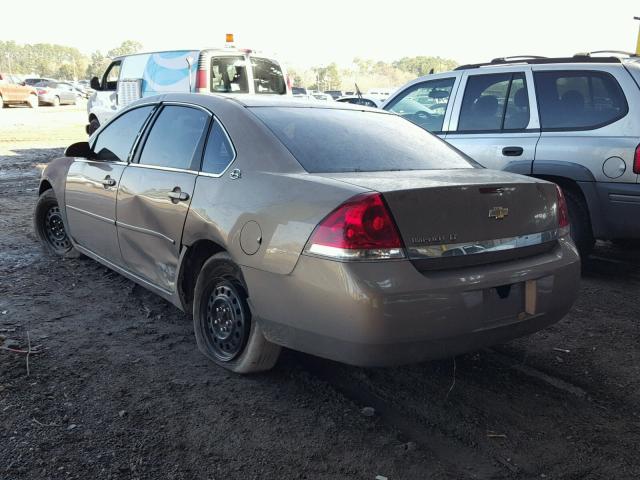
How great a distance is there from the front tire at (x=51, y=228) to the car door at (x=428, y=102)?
3.45 metres

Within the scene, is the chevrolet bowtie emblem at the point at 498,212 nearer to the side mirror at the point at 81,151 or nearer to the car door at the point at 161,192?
the car door at the point at 161,192

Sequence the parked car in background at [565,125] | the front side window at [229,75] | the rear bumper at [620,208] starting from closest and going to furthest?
the rear bumper at [620,208]
the parked car in background at [565,125]
the front side window at [229,75]

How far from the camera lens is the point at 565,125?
17.7 feet

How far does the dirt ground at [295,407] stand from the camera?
2.60m

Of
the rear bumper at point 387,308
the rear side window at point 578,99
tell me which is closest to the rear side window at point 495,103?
the rear side window at point 578,99

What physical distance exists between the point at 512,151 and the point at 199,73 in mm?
7255

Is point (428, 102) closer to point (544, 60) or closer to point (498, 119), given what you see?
point (498, 119)

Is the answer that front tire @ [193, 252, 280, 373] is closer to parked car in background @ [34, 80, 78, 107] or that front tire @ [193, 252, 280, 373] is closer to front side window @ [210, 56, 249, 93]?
front side window @ [210, 56, 249, 93]

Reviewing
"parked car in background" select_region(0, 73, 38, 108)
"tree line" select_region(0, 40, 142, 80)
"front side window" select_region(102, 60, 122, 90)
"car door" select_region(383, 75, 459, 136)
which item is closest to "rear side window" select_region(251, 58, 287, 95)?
"front side window" select_region(102, 60, 122, 90)

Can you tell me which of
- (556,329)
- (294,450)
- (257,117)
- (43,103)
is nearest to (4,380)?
(294,450)

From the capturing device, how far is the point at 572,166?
516 cm

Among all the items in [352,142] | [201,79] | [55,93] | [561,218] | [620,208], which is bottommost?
[620,208]

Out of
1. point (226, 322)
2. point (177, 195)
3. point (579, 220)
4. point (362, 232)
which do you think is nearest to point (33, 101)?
point (177, 195)

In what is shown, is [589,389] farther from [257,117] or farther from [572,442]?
[257,117]
